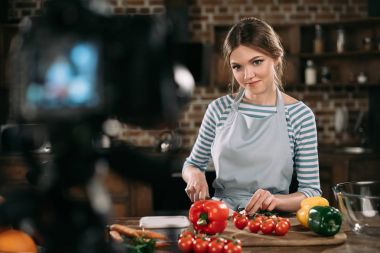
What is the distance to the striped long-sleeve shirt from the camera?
2131 millimetres

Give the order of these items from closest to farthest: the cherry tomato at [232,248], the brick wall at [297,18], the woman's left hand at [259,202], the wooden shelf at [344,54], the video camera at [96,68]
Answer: the video camera at [96,68]
the cherry tomato at [232,248]
the woman's left hand at [259,202]
the wooden shelf at [344,54]
the brick wall at [297,18]

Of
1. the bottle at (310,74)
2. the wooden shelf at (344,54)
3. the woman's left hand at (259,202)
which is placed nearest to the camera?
the woman's left hand at (259,202)

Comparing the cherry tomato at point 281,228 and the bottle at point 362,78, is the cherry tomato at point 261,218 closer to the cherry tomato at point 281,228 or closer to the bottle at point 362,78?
the cherry tomato at point 281,228

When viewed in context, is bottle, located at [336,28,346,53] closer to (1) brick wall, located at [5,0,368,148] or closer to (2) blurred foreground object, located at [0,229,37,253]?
(1) brick wall, located at [5,0,368,148]

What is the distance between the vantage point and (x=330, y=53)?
4555 millimetres

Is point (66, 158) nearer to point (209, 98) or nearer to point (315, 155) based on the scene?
point (315, 155)

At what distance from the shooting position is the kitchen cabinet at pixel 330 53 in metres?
4.59

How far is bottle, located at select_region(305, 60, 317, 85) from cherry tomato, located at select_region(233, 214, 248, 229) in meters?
3.16

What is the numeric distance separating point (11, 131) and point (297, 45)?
441 cm

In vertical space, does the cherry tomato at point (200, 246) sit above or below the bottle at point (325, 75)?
below

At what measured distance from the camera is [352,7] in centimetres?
486

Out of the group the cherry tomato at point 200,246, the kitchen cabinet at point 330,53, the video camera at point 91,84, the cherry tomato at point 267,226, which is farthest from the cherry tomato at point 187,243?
the kitchen cabinet at point 330,53

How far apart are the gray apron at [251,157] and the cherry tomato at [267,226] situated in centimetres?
53

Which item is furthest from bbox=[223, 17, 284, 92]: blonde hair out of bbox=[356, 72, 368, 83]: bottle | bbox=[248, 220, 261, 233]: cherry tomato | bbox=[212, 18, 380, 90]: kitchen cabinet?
bbox=[356, 72, 368, 83]: bottle
